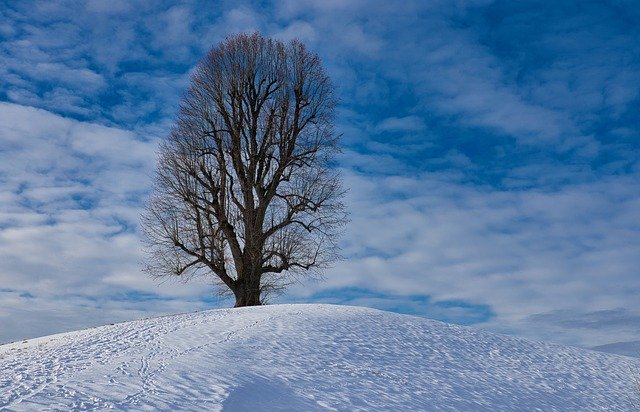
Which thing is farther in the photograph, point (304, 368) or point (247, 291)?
point (247, 291)

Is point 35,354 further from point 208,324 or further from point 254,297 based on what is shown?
point 254,297

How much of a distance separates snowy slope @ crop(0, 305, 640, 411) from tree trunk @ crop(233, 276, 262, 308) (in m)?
6.82

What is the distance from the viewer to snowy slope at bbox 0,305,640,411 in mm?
8914

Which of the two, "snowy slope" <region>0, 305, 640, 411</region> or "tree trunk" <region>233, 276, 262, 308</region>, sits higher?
"tree trunk" <region>233, 276, 262, 308</region>

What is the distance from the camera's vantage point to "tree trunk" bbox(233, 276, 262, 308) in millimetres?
22609

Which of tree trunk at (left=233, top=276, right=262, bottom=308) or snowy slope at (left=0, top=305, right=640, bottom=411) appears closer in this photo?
snowy slope at (left=0, top=305, right=640, bottom=411)

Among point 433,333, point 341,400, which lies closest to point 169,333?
point 341,400

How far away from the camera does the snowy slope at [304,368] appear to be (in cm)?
891

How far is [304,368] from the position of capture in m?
10.7

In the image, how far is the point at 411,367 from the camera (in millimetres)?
11773

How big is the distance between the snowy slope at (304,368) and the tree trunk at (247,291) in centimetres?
682

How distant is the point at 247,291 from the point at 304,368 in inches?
484

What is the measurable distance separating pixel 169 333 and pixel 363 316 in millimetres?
4653

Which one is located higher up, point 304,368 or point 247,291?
point 247,291
